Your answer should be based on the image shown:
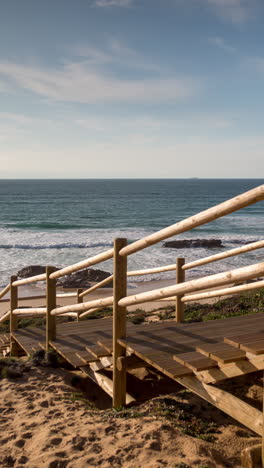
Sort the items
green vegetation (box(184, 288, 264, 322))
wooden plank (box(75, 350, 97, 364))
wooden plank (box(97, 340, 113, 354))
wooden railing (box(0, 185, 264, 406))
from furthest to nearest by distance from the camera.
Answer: green vegetation (box(184, 288, 264, 322)) → wooden plank (box(75, 350, 97, 364)) → wooden plank (box(97, 340, 113, 354)) → wooden railing (box(0, 185, 264, 406))

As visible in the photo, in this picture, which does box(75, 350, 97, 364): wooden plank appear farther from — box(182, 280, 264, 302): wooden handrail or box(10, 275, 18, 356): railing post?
box(10, 275, 18, 356): railing post

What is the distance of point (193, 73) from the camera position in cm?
2397

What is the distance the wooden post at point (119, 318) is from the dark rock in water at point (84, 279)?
16.5 metres

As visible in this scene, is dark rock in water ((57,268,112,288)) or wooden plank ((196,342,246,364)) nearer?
wooden plank ((196,342,246,364))

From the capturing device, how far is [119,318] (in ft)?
12.9

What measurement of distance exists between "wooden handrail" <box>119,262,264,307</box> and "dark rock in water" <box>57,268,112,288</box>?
17.2m

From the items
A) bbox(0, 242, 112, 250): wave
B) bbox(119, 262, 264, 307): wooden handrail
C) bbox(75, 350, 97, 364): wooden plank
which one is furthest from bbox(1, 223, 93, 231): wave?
bbox(119, 262, 264, 307): wooden handrail

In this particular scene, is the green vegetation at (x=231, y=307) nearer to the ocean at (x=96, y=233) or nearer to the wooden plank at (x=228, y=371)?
the wooden plank at (x=228, y=371)

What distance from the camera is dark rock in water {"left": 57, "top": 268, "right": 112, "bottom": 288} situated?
2052 cm

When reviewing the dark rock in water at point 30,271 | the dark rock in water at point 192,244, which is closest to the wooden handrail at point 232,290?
the dark rock in water at point 30,271

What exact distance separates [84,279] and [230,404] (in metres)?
18.5

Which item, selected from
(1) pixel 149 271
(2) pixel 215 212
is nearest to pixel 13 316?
(1) pixel 149 271

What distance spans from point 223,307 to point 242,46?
988 cm

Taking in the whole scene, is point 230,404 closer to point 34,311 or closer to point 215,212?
point 215,212
